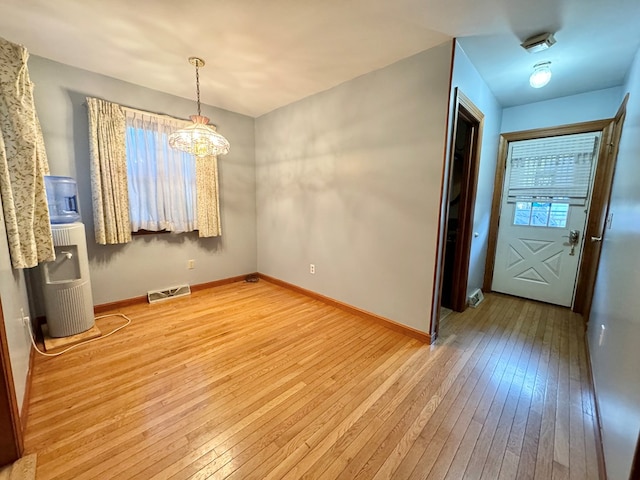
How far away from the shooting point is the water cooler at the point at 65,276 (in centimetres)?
215

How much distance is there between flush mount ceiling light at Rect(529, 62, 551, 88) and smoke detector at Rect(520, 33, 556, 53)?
11.1 inches

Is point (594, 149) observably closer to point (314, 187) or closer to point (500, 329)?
point (500, 329)

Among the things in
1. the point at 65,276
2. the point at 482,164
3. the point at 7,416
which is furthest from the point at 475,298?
the point at 65,276

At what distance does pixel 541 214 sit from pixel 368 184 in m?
2.39

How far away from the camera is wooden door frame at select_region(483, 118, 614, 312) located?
271 cm

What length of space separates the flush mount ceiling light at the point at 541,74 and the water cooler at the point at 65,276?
4150mm

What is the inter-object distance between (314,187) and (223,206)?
1438mm

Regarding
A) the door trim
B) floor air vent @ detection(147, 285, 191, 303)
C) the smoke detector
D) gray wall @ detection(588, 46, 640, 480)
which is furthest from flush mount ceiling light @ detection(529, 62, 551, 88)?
floor air vent @ detection(147, 285, 191, 303)

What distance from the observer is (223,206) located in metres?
3.69

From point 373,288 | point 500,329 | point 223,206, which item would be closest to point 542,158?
point 500,329

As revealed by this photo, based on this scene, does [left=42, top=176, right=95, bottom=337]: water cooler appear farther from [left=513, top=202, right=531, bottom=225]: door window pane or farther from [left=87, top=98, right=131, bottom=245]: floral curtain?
[left=513, top=202, right=531, bottom=225]: door window pane

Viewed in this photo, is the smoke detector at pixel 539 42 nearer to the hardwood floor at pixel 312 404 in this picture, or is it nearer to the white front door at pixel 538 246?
the white front door at pixel 538 246

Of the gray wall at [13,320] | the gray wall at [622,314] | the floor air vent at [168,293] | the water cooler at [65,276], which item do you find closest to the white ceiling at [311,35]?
the gray wall at [622,314]

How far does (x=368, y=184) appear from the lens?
8.52 ft
